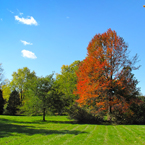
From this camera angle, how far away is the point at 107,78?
16.4 m

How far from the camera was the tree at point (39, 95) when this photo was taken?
18.5 m

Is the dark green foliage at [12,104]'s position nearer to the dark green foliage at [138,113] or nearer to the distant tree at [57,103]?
the distant tree at [57,103]

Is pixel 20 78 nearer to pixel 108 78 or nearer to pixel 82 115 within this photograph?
pixel 82 115

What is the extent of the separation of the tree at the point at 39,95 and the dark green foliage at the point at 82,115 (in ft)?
11.2

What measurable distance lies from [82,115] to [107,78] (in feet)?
18.4

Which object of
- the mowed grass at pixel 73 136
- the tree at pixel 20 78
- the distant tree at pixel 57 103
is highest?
the tree at pixel 20 78

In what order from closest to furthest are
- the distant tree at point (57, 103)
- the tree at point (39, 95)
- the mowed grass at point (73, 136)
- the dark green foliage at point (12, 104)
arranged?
the mowed grass at point (73, 136)
the tree at point (39, 95)
the distant tree at point (57, 103)
the dark green foliage at point (12, 104)

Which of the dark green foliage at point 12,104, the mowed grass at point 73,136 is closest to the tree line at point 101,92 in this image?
the mowed grass at point 73,136

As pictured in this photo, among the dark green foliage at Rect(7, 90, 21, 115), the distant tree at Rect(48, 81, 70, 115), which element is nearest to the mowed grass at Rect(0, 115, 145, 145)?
the distant tree at Rect(48, 81, 70, 115)

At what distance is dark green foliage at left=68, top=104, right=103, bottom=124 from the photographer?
1739cm

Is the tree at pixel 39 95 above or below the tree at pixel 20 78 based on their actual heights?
below

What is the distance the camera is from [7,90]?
135 feet

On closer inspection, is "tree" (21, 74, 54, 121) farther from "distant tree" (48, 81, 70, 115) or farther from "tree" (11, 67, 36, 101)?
"tree" (11, 67, 36, 101)

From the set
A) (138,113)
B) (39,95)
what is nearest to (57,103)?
(39,95)
